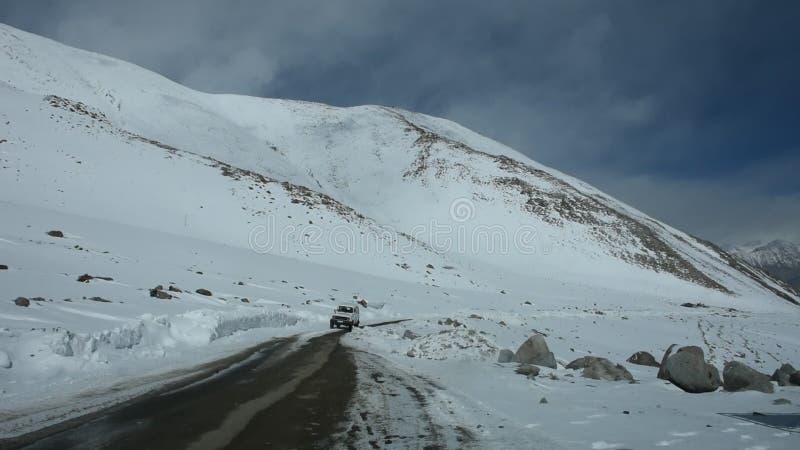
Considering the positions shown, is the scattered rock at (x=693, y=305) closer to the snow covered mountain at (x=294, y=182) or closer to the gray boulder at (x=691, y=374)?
the snow covered mountain at (x=294, y=182)

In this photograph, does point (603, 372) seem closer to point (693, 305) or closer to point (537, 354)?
point (537, 354)

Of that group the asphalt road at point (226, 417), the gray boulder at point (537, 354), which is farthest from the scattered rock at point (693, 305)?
the asphalt road at point (226, 417)

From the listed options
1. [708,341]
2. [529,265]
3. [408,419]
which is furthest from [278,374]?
[529,265]

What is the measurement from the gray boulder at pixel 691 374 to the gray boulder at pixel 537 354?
334cm

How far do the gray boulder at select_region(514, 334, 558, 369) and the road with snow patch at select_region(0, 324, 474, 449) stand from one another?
14.6 feet

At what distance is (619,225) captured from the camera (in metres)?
89.2

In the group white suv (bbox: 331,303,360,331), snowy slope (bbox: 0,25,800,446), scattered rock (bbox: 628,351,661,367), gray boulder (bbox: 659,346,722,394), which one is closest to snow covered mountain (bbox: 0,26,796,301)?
snowy slope (bbox: 0,25,800,446)

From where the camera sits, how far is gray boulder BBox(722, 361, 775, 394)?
32.3 ft

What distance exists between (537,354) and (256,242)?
129 ft

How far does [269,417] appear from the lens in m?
7.11

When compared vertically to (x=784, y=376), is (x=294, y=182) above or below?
above

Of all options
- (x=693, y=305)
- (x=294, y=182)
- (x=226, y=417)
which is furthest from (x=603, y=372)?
(x=294, y=182)

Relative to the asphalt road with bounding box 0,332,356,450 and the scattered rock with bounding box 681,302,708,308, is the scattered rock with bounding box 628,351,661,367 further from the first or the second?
the scattered rock with bounding box 681,302,708,308

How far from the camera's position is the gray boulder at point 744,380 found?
32.3ft
